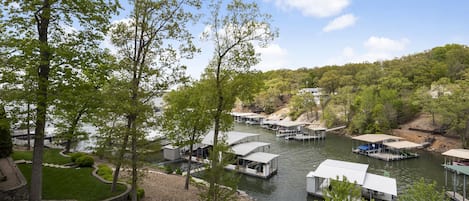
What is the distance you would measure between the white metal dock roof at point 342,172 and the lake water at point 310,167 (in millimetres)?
1857

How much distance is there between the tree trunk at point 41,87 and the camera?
307 inches

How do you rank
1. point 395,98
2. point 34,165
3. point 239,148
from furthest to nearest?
point 395,98 → point 239,148 → point 34,165

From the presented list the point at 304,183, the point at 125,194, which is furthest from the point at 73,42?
the point at 304,183

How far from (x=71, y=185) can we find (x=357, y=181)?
16135 mm

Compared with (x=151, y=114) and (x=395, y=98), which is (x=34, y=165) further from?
(x=395, y=98)

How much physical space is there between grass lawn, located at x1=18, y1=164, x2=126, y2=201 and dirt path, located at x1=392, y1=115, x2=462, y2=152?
34696 millimetres

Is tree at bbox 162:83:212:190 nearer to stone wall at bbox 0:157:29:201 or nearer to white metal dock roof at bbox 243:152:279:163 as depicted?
stone wall at bbox 0:157:29:201

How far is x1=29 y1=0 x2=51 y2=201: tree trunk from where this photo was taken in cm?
780

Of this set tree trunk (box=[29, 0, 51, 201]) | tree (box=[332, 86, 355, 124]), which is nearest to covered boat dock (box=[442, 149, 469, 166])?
tree (box=[332, 86, 355, 124])

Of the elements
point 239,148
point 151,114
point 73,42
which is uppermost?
point 73,42

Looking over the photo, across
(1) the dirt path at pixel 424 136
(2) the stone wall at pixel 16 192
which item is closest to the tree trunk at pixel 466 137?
(1) the dirt path at pixel 424 136

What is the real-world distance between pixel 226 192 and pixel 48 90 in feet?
23.0

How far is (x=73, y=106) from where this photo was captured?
8.57 metres

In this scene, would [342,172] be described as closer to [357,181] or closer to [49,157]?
[357,181]
